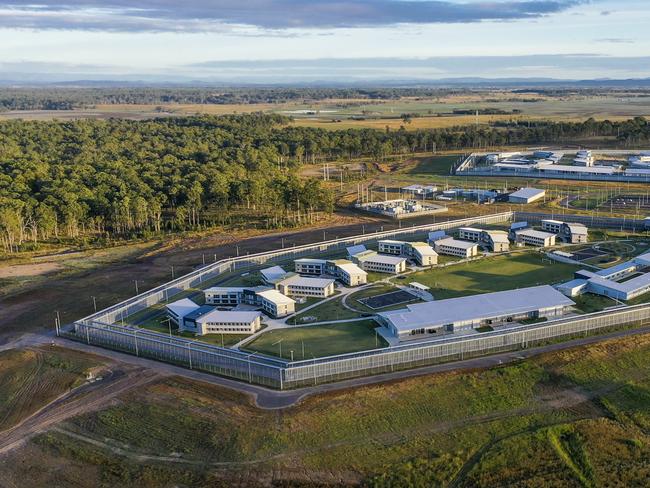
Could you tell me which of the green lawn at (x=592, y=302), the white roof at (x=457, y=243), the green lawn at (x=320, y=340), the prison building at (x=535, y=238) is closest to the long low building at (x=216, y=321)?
the green lawn at (x=320, y=340)

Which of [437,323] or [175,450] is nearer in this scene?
[175,450]

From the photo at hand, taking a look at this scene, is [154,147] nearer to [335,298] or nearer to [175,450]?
[335,298]

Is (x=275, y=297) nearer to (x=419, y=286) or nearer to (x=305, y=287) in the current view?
(x=305, y=287)

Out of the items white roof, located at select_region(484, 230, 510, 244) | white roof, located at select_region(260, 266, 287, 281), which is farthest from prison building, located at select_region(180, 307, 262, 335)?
white roof, located at select_region(484, 230, 510, 244)

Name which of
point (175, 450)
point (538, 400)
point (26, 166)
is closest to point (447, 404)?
point (538, 400)

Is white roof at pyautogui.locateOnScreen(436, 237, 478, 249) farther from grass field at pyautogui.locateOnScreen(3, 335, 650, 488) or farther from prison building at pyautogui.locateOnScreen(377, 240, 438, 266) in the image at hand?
grass field at pyautogui.locateOnScreen(3, 335, 650, 488)

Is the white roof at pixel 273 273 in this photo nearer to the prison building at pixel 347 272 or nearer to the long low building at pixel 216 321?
the prison building at pixel 347 272
